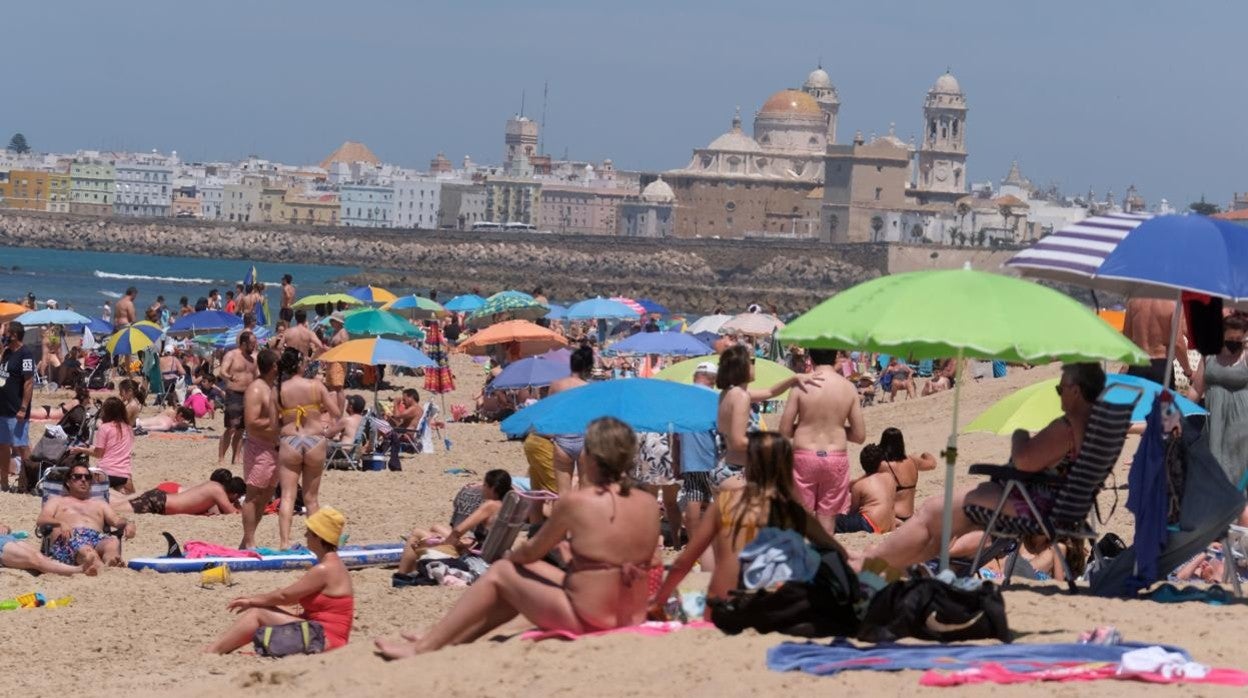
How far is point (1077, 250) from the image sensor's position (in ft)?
23.0

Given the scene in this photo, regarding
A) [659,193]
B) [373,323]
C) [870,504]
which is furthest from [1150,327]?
[659,193]

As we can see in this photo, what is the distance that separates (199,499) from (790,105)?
4775 inches

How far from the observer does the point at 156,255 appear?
436 feet

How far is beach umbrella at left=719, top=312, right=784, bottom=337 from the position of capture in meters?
23.4

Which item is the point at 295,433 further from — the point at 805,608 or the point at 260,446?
the point at 805,608

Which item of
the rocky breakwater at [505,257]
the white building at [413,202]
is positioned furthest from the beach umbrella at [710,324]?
the white building at [413,202]

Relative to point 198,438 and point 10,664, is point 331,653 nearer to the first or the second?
point 10,664

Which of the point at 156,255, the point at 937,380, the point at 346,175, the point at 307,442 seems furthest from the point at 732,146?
the point at 307,442

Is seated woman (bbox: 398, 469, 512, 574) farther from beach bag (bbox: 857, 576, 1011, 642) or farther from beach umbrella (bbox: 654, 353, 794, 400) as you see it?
beach bag (bbox: 857, 576, 1011, 642)

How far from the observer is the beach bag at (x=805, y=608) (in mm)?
5879

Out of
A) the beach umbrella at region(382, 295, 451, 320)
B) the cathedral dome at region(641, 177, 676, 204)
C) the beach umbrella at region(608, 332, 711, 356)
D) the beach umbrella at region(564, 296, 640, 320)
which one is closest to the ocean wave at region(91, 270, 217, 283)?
the cathedral dome at region(641, 177, 676, 204)

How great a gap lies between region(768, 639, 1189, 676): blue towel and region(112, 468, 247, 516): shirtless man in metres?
5.91

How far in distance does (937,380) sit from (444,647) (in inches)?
622

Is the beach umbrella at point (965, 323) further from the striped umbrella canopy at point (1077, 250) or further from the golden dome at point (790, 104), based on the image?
the golden dome at point (790, 104)
